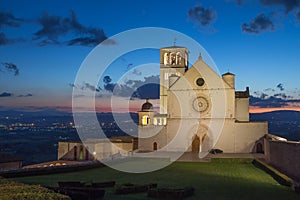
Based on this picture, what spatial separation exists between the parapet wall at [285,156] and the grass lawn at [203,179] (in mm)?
1553

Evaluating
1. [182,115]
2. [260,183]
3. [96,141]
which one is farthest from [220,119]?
[260,183]

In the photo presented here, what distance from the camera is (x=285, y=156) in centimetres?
2336

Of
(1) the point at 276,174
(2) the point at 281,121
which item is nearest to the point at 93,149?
(1) the point at 276,174

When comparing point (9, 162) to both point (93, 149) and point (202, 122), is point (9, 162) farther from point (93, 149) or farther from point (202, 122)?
point (202, 122)

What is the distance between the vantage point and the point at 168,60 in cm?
4447

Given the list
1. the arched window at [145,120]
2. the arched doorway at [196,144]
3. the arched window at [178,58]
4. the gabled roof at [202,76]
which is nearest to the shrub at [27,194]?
the arched doorway at [196,144]

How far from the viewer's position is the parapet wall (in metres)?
21.0

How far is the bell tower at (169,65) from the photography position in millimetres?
43688

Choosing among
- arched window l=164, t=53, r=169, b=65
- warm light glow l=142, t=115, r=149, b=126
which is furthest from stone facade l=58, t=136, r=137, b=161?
arched window l=164, t=53, r=169, b=65

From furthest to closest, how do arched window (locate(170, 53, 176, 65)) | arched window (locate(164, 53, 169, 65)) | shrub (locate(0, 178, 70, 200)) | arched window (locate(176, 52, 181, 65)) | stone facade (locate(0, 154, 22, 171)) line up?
arched window (locate(164, 53, 169, 65)) < arched window (locate(170, 53, 176, 65)) < arched window (locate(176, 52, 181, 65)) < stone facade (locate(0, 154, 22, 171)) < shrub (locate(0, 178, 70, 200))

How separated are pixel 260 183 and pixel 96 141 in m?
25.3

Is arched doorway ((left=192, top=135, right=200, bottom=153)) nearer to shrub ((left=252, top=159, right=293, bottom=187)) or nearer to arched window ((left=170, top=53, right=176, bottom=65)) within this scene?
shrub ((left=252, top=159, right=293, bottom=187))

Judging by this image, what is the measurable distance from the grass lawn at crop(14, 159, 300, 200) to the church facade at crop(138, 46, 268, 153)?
25.4 ft

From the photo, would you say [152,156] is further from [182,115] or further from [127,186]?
[127,186]
